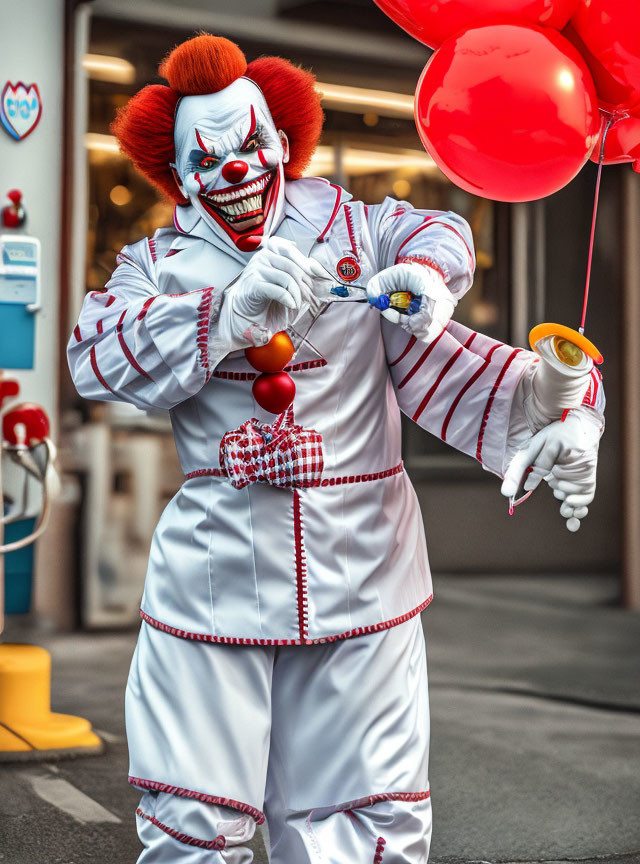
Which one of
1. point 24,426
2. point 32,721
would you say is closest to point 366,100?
point 24,426

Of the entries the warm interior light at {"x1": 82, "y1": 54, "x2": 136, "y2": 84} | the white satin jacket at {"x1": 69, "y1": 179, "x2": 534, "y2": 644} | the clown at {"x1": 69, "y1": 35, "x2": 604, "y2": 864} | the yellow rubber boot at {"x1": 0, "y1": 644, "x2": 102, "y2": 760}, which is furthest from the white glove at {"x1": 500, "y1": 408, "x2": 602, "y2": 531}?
the warm interior light at {"x1": 82, "y1": 54, "x2": 136, "y2": 84}

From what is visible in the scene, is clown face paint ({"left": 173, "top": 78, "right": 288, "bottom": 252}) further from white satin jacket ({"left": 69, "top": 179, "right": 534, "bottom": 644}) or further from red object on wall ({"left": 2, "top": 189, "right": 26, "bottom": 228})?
red object on wall ({"left": 2, "top": 189, "right": 26, "bottom": 228})

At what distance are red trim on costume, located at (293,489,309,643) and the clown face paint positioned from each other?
484 millimetres

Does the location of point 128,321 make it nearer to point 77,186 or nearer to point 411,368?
point 411,368

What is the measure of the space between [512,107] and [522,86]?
0.04 m

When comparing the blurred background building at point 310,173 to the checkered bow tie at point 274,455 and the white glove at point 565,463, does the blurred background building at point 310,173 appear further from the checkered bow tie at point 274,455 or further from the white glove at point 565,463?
the white glove at point 565,463

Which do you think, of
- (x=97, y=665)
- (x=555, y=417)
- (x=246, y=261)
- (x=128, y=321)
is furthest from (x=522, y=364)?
(x=97, y=665)

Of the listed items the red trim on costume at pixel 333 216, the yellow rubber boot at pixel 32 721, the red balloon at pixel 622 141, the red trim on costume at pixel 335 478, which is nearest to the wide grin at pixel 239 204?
the red trim on costume at pixel 333 216

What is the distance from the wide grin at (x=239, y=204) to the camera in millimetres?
2279

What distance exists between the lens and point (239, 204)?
2.28 m

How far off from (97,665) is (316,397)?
3.23 meters

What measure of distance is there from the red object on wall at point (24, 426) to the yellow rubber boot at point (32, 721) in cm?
71

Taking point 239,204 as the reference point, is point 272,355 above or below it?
below

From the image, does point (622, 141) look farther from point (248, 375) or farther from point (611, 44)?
point (248, 375)
